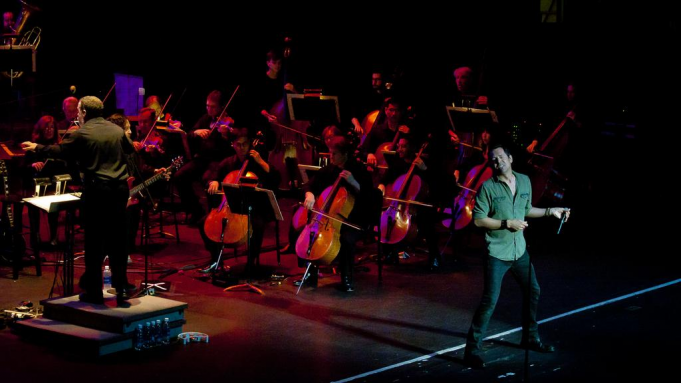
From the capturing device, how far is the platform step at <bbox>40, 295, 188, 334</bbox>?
650cm

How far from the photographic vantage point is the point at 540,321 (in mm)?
7422

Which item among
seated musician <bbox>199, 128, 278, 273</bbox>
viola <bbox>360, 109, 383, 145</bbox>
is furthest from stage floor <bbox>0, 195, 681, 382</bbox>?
viola <bbox>360, 109, 383, 145</bbox>

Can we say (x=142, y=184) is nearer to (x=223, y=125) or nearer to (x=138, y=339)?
(x=138, y=339)

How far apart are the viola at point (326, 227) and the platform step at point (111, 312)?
1732 mm

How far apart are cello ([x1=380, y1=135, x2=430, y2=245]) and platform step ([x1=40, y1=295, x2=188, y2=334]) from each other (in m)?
3.08

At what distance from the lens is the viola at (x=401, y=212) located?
30.4 ft

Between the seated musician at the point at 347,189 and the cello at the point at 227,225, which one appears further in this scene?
the cello at the point at 227,225

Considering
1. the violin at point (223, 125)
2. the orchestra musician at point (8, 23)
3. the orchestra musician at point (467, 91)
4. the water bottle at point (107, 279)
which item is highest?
the orchestra musician at point (8, 23)

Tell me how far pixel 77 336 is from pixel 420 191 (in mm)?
4232

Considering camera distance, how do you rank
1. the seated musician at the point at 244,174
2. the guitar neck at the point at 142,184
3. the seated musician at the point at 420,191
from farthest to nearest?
the seated musician at the point at 420,191 < the seated musician at the point at 244,174 < the guitar neck at the point at 142,184

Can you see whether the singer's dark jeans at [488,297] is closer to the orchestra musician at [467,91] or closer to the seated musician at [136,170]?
the seated musician at [136,170]

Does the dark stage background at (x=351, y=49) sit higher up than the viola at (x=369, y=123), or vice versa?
the dark stage background at (x=351, y=49)

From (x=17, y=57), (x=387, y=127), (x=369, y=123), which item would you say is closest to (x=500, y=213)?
(x=387, y=127)

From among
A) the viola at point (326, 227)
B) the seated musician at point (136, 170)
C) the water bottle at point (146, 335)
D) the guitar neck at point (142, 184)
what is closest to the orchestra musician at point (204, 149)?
the seated musician at point (136, 170)
